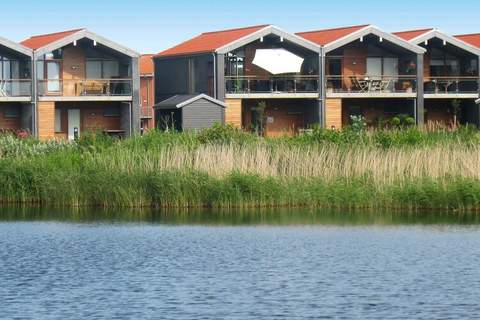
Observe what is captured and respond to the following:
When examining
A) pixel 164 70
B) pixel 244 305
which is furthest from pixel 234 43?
pixel 244 305

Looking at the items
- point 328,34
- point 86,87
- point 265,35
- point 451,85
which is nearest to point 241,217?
point 265,35

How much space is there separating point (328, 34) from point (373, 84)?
3.16 m

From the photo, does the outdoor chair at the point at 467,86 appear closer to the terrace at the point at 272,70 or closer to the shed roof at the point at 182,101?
the terrace at the point at 272,70

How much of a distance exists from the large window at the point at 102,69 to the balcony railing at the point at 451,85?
14082 mm

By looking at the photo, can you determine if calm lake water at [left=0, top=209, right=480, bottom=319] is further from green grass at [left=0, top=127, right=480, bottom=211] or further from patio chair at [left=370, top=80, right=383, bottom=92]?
patio chair at [left=370, top=80, right=383, bottom=92]

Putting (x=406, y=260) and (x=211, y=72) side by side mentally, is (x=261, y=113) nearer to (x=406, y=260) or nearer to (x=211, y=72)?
(x=211, y=72)

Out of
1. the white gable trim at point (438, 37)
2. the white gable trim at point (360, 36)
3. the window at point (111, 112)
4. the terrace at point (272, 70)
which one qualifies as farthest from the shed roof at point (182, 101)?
the white gable trim at point (438, 37)

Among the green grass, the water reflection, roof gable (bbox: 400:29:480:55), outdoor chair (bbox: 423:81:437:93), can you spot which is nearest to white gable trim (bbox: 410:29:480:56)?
roof gable (bbox: 400:29:480:55)

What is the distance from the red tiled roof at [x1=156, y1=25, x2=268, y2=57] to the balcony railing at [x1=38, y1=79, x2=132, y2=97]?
372 centimetres

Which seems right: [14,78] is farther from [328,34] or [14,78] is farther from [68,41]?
[328,34]

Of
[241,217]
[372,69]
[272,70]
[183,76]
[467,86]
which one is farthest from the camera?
[467,86]

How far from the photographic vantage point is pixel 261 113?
5222cm

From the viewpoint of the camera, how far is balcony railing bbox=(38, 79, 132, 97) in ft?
167

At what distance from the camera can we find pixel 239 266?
66.0ft
